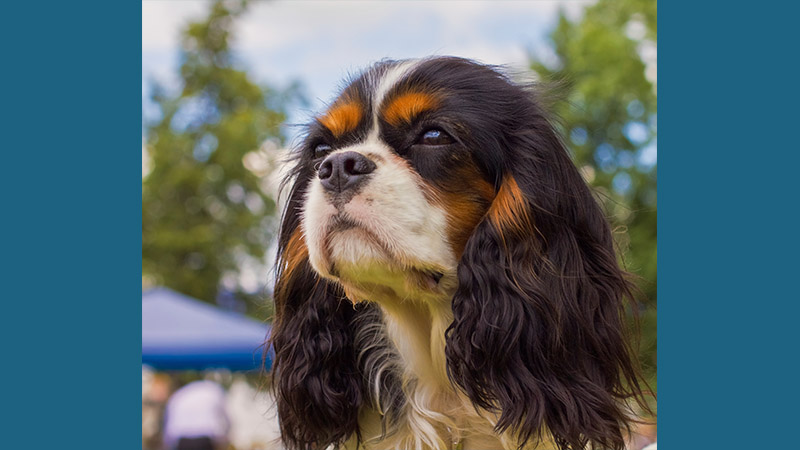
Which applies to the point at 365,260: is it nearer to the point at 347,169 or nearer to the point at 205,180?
the point at 347,169

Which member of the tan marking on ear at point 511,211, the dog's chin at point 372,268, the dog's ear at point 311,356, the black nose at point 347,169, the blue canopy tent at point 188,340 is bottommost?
the blue canopy tent at point 188,340

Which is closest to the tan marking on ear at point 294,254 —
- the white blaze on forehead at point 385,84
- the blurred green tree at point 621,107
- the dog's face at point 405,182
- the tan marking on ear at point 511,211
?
the dog's face at point 405,182

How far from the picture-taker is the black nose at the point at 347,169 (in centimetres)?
254

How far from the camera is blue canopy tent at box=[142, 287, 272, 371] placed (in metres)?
9.27

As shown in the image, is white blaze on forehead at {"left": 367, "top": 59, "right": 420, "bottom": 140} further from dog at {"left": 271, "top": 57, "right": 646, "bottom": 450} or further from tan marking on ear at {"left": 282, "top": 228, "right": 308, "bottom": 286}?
tan marking on ear at {"left": 282, "top": 228, "right": 308, "bottom": 286}

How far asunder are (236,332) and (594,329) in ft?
24.7

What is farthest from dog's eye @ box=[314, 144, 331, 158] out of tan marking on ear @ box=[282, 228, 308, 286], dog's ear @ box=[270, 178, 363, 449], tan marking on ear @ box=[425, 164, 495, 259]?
tan marking on ear @ box=[425, 164, 495, 259]

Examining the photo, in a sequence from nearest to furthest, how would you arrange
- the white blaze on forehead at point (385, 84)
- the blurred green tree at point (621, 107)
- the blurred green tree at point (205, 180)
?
1. the white blaze on forehead at point (385, 84)
2. the blurred green tree at point (621, 107)
3. the blurred green tree at point (205, 180)

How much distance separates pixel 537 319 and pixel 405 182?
677mm

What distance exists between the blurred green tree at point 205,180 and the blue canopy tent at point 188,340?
25.5ft

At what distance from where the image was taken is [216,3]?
65.1 feet

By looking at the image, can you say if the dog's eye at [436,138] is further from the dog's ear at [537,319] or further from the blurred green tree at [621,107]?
the blurred green tree at [621,107]

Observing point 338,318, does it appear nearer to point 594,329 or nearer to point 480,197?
point 480,197

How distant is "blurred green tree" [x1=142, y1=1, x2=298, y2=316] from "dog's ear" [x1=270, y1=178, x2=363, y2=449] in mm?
14458
